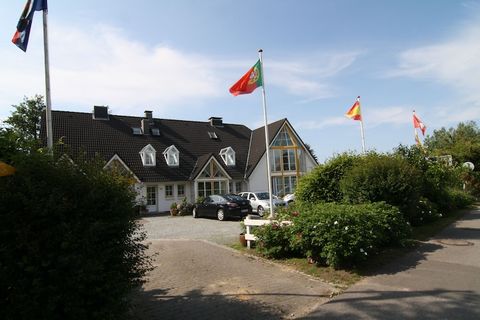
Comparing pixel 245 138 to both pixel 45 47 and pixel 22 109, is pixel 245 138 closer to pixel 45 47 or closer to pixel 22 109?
pixel 22 109

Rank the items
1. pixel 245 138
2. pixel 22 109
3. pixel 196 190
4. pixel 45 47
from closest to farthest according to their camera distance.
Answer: pixel 45 47
pixel 196 190
pixel 245 138
pixel 22 109

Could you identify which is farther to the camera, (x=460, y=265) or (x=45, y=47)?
(x=45, y=47)

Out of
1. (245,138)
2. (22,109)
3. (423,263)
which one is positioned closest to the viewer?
(423,263)

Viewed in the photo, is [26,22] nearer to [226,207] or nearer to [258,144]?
[226,207]

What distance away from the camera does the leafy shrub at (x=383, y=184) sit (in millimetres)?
11914

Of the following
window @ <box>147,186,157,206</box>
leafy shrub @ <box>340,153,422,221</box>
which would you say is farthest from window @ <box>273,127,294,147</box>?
leafy shrub @ <box>340,153,422,221</box>

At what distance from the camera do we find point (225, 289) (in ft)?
23.5

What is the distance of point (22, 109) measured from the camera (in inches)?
1752

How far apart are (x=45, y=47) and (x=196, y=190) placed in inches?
908

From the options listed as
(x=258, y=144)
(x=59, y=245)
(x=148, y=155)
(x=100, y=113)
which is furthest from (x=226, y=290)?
(x=258, y=144)

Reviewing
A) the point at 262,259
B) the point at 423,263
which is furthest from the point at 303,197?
the point at 423,263

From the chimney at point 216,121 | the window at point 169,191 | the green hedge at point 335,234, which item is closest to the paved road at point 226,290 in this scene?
the green hedge at point 335,234

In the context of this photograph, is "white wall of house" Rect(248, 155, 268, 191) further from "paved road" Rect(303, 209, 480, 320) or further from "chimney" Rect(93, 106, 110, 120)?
"paved road" Rect(303, 209, 480, 320)

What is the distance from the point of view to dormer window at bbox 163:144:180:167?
32.7m
